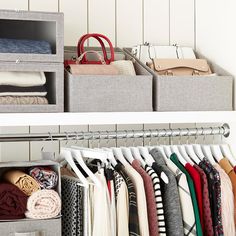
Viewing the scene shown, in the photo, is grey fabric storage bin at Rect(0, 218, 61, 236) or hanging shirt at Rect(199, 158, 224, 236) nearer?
grey fabric storage bin at Rect(0, 218, 61, 236)

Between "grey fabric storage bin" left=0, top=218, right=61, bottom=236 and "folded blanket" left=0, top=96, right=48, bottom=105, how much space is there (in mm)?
436

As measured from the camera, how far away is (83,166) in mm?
2189

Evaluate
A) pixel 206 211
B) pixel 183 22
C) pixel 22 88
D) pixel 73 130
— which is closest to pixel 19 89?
pixel 22 88

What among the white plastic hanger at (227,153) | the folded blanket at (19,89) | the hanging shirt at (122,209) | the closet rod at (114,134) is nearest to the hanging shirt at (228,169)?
the white plastic hanger at (227,153)

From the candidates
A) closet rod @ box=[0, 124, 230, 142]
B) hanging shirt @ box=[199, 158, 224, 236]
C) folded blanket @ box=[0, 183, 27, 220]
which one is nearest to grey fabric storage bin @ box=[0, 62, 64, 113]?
closet rod @ box=[0, 124, 230, 142]

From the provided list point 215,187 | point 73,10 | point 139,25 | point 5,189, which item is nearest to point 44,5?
point 73,10

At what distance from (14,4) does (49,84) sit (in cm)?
51

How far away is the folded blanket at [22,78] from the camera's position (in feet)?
6.84

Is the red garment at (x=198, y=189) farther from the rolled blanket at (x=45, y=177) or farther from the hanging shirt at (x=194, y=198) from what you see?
the rolled blanket at (x=45, y=177)

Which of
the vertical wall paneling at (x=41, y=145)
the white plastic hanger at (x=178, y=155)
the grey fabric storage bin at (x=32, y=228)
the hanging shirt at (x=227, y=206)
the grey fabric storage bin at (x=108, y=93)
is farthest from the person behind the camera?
the vertical wall paneling at (x=41, y=145)

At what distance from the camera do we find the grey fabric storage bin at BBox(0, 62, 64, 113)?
2.07 meters

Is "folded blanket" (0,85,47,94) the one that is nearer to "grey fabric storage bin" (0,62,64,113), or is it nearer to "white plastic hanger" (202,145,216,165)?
"grey fabric storage bin" (0,62,64,113)

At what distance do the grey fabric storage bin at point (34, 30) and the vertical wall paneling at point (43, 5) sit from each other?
27cm

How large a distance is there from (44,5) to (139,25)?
1.51 ft
